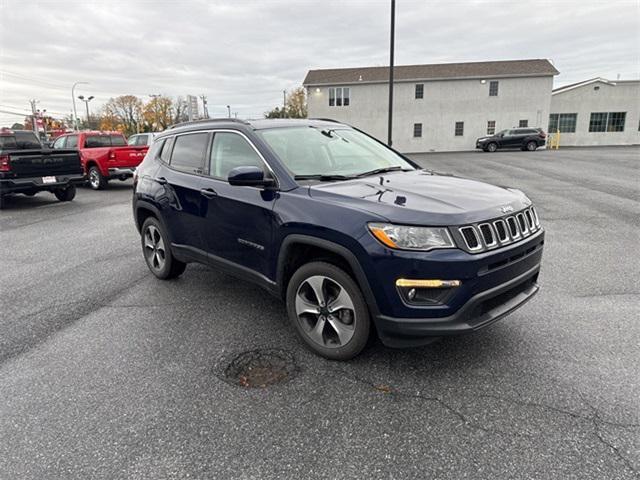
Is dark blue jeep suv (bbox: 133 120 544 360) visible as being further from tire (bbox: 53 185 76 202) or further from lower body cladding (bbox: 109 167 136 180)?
lower body cladding (bbox: 109 167 136 180)

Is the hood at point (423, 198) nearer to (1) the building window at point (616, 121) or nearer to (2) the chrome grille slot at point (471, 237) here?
(2) the chrome grille slot at point (471, 237)

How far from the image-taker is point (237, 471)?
224 cm

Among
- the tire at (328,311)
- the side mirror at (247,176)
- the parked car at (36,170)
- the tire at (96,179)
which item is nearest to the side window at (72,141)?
the tire at (96,179)

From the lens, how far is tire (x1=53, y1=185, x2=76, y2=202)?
39.5 feet

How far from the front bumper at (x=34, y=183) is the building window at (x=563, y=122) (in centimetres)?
3851

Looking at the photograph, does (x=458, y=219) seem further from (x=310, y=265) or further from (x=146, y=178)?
(x=146, y=178)

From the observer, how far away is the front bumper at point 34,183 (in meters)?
10.3

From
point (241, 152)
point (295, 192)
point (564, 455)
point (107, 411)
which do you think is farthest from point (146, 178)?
point (564, 455)

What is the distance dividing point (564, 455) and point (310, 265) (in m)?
1.91

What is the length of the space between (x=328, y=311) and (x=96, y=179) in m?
13.8

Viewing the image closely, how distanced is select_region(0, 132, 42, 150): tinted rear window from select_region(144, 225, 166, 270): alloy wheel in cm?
929

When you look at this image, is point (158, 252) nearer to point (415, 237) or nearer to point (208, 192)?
point (208, 192)

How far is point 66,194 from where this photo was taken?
1220 cm

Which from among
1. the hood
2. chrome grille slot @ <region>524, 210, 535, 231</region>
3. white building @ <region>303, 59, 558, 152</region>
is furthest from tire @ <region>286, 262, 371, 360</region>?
white building @ <region>303, 59, 558, 152</region>
